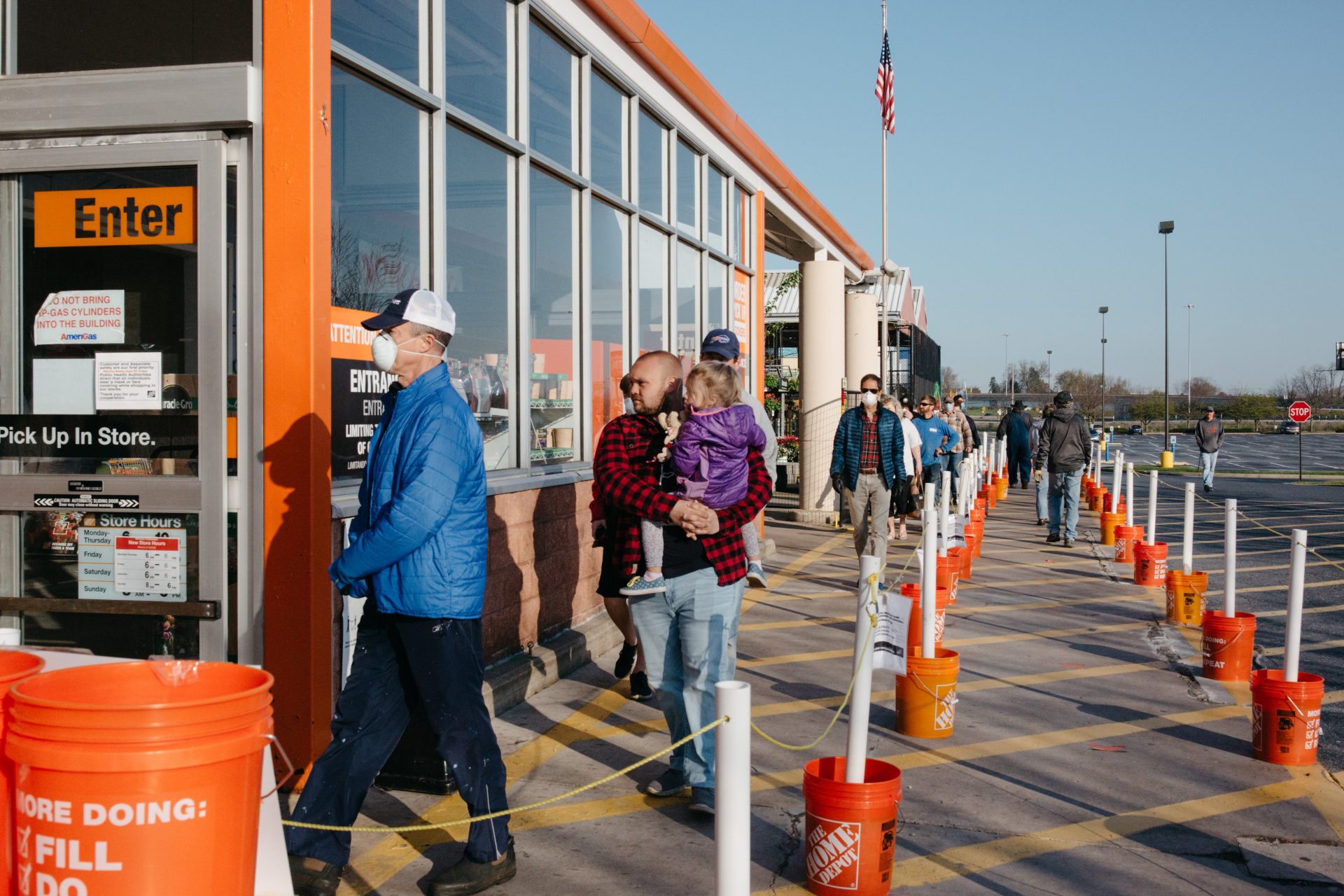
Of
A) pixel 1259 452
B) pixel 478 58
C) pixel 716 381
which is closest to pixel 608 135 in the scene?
pixel 478 58

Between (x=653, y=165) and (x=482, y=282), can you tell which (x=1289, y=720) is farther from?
(x=653, y=165)

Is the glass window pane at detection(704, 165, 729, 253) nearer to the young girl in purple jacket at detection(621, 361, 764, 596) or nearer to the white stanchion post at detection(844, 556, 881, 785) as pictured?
the young girl in purple jacket at detection(621, 361, 764, 596)

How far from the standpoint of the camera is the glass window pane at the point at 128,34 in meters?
5.16

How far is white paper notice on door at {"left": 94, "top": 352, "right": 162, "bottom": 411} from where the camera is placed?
5.19 metres

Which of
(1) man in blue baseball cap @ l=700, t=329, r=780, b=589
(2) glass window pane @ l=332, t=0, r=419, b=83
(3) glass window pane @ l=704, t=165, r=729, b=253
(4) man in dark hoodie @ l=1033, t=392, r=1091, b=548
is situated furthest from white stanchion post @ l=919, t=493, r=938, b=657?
(4) man in dark hoodie @ l=1033, t=392, r=1091, b=548

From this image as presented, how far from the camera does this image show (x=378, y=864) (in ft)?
14.1

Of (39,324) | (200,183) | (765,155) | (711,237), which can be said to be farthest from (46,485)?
(765,155)

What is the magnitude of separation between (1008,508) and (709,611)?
18612mm

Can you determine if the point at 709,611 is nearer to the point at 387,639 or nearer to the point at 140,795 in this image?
the point at 387,639

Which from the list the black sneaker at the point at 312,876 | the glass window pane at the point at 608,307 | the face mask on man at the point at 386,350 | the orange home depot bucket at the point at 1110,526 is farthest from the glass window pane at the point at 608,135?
the orange home depot bucket at the point at 1110,526

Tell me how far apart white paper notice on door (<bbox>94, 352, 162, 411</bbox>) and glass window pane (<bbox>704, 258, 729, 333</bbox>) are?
7.80m

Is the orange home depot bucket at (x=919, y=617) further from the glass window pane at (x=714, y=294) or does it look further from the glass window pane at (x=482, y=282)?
the glass window pane at (x=714, y=294)

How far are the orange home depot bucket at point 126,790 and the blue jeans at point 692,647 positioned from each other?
7.53 ft

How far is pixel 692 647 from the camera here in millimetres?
4703
